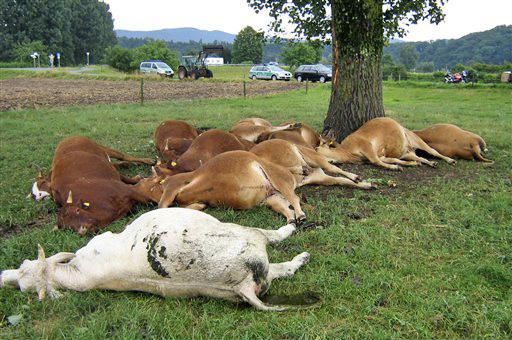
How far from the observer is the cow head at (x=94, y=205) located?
483 centimetres

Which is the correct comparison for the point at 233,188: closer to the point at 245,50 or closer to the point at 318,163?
the point at 318,163

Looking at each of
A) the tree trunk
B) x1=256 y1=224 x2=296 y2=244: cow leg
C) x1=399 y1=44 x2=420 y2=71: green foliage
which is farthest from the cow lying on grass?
x1=399 y1=44 x2=420 y2=71: green foliage

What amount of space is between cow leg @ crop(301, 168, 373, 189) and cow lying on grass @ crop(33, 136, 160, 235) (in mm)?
2045

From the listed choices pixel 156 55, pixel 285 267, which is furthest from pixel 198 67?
pixel 285 267

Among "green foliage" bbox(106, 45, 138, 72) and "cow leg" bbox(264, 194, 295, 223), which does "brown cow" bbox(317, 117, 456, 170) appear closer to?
"cow leg" bbox(264, 194, 295, 223)

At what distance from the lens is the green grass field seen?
10.0 feet

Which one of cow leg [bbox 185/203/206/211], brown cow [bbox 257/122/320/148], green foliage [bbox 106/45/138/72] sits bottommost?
cow leg [bbox 185/203/206/211]

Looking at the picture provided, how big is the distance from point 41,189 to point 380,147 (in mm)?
5055

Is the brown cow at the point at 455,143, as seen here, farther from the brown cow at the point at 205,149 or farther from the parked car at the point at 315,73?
the parked car at the point at 315,73

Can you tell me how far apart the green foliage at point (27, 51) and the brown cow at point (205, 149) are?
75.1 metres

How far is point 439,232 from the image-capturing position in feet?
15.0

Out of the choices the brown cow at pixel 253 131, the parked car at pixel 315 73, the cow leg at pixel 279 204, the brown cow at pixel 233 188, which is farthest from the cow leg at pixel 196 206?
the parked car at pixel 315 73

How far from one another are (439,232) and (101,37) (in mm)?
97557

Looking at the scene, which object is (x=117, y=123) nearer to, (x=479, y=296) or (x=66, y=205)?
(x=66, y=205)
